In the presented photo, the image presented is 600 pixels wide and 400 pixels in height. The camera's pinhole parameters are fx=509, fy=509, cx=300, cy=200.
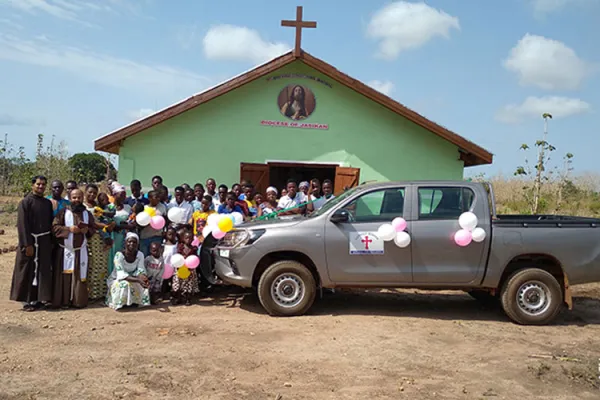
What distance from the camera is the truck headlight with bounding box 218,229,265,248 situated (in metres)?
6.93

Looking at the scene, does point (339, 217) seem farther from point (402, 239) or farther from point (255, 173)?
point (255, 173)

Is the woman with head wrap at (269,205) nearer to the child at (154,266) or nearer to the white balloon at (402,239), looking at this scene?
the child at (154,266)

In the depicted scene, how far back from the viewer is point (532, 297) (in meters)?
6.92

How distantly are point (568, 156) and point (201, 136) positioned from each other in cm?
1281

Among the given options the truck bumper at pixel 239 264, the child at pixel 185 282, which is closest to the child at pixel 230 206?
the child at pixel 185 282

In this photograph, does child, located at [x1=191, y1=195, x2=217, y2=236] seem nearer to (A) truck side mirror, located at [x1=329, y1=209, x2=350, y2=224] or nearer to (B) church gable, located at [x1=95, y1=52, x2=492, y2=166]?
(A) truck side mirror, located at [x1=329, y1=209, x2=350, y2=224]

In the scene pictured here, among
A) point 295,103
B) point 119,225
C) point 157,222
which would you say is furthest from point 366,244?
point 295,103

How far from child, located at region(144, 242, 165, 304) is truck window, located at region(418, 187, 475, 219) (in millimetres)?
3838

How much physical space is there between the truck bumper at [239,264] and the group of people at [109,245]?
0.72 meters

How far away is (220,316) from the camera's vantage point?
6.96 metres

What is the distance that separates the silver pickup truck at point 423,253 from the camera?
6820 mm

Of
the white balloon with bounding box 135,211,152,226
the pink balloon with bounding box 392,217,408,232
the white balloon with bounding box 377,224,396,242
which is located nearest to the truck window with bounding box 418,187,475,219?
the pink balloon with bounding box 392,217,408,232

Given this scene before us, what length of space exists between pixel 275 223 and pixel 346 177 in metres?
4.57

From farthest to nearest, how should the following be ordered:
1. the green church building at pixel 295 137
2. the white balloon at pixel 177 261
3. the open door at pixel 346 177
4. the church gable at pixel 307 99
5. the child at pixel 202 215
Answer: the open door at pixel 346 177 → the green church building at pixel 295 137 → the church gable at pixel 307 99 → the child at pixel 202 215 → the white balloon at pixel 177 261
